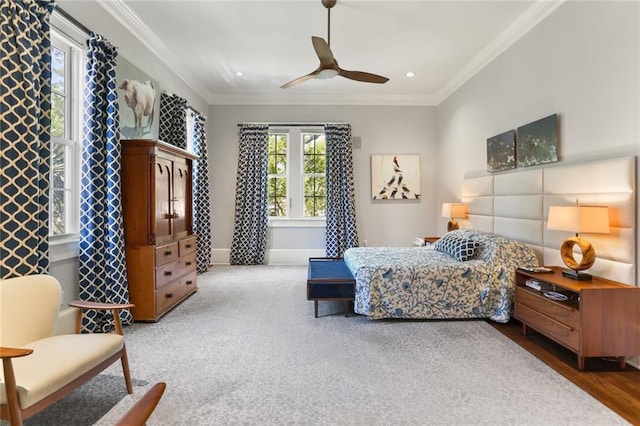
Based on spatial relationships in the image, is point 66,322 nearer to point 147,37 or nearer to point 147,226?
point 147,226

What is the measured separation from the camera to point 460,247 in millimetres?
3592

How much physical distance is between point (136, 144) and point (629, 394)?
4308 mm

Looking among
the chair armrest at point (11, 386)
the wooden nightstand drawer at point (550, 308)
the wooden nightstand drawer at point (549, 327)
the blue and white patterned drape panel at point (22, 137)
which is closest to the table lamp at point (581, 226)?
the wooden nightstand drawer at point (550, 308)

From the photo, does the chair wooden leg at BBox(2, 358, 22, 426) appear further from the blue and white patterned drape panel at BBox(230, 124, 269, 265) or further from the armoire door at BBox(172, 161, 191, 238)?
the blue and white patterned drape panel at BBox(230, 124, 269, 265)

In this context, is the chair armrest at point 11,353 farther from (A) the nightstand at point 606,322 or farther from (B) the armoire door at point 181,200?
(A) the nightstand at point 606,322

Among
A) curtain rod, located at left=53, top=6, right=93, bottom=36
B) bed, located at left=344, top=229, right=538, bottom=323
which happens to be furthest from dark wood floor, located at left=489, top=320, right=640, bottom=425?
curtain rod, located at left=53, top=6, right=93, bottom=36

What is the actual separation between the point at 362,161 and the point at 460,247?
3.03 metres

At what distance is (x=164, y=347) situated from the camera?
269 cm

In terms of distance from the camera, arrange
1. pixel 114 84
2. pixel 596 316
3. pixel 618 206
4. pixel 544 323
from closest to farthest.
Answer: pixel 596 316
pixel 618 206
pixel 544 323
pixel 114 84

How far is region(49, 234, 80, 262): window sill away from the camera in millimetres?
2619

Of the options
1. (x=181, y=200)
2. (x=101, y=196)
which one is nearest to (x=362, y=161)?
(x=181, y=200)

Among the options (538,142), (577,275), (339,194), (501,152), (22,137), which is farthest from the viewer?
(339,194)

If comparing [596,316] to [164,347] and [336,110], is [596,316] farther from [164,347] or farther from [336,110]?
[336,110]

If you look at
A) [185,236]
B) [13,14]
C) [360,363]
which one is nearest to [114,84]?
[13,14]
